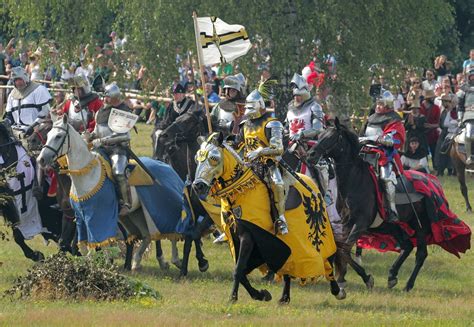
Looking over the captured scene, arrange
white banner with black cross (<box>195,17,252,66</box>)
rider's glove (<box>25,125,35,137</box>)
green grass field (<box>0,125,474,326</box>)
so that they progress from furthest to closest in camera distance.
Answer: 1. rider's glove (<box>25,125,35,137</box>)
2. white banner with black cross (<box>195,17,252,66</box>)
3. green grass field (<box>0,125,474,326</box>)

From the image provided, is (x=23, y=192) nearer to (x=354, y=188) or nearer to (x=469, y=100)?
Result: (x=354, y=188)

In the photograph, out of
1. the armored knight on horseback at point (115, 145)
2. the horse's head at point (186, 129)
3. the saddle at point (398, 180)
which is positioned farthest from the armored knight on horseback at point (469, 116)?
the armored knight on horseback at point (115, 145)

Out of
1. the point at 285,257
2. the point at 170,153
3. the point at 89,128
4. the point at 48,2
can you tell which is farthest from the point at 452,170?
the point at 285,257

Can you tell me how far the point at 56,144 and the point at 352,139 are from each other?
3800 millimetres

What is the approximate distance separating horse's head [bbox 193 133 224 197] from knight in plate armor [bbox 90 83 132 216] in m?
3.59

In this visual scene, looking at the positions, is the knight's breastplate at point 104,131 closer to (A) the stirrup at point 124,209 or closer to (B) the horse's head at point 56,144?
(B) the horse's head at point 56,144

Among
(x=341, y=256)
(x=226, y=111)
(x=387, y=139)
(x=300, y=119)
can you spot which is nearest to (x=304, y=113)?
(x=300, y=119)

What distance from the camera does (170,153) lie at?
21578 millimetres

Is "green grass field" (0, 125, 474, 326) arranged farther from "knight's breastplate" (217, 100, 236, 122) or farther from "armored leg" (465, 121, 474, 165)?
"armored leg" (465, 121, 474, 165)

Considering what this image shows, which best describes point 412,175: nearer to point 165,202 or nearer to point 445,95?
point 165,202

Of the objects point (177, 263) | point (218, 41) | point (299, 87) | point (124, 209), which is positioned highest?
point (218, 41)

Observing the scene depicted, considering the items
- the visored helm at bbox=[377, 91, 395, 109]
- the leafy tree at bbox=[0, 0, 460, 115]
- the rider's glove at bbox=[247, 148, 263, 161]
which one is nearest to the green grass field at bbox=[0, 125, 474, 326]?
the rider's glove at bbox=[247, 148, 263, 161]

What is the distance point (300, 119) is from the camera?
1980 cm

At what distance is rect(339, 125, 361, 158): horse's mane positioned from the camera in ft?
59.9
